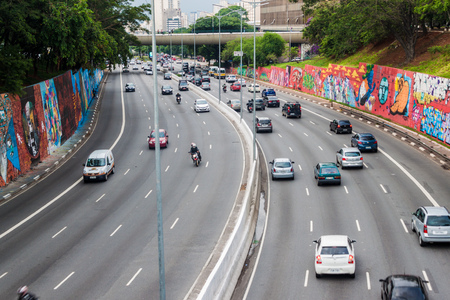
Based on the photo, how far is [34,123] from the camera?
4178 centimetres

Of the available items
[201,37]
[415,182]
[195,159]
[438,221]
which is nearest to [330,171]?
[415,182]

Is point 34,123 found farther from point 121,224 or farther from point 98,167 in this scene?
point 121,224

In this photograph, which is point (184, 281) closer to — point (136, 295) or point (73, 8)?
point (136, 295)

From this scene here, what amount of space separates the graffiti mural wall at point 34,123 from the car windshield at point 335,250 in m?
22.7

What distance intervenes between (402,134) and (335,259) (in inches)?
1173

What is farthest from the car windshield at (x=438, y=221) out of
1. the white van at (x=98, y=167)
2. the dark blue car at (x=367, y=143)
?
the white van at (x=98, y=167)

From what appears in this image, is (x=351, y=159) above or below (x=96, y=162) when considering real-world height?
below

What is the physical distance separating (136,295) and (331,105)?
54.7m

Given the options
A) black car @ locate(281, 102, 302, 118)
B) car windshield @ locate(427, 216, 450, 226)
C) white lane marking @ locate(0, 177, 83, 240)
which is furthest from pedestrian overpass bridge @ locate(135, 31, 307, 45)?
car windshield @ locate(427, 216, 450, 226)

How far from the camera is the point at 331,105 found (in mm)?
69875

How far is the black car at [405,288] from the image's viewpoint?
16641 mm

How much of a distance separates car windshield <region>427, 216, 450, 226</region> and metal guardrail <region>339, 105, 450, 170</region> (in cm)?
1465

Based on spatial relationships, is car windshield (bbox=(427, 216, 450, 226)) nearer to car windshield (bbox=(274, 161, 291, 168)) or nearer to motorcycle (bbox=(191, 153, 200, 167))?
car windshield (bbox=(274, 161, 291, 168))

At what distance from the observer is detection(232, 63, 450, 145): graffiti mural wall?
43.7 metres
